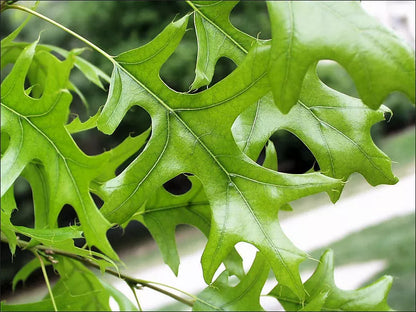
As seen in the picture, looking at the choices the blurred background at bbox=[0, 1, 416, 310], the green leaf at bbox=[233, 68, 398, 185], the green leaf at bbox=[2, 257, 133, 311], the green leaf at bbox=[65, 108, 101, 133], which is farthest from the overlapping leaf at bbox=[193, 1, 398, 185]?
the blurred background at bbox=[0, 1, 416, 310]

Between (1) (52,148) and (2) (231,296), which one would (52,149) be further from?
(2) (231,296)

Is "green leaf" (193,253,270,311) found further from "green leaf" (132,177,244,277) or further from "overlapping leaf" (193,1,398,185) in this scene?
"overlapping leaf" (193,1,398,185)

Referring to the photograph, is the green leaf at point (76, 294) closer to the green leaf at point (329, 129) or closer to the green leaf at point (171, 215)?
the green leaf at point (171, 215)

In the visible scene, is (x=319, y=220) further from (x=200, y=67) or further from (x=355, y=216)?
(x=200, y=67)

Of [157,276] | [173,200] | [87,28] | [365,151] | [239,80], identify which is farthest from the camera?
[87,28]

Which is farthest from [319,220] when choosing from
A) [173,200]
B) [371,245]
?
[173,200]

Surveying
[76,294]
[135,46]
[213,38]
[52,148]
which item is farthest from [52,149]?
[135,46]
